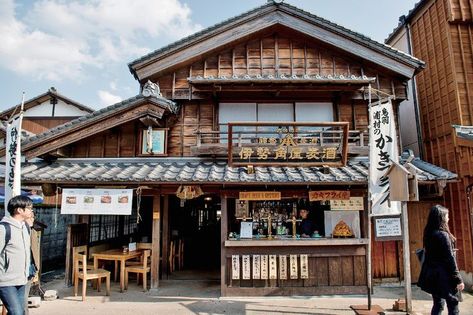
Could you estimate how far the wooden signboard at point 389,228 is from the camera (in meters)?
8.29

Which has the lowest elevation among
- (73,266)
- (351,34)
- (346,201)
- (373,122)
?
(73,266)

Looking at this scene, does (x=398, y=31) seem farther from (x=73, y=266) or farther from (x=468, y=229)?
(x=73, y=266)

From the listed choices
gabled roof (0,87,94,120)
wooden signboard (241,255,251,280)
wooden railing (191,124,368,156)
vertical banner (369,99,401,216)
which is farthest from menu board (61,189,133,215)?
gabled roof (0,87,94,120)

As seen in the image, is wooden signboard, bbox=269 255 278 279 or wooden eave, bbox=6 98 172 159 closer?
wooden signboard, bbox=269 255 278 279

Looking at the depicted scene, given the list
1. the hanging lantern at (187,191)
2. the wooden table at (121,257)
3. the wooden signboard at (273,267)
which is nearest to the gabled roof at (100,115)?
the hanging lantern at (187,191)

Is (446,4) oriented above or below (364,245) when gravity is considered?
above

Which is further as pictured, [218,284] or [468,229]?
[218,284]

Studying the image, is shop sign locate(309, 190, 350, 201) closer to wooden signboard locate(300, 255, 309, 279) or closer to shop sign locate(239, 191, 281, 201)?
shop sign locate(239, 191, 281, 201)

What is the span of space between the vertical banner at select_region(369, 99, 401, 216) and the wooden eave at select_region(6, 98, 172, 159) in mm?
6131

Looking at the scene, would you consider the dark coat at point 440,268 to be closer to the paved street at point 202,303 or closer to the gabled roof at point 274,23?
the paved street at point 202,303

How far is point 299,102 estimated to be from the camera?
1124cm

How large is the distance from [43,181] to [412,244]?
1132 cm

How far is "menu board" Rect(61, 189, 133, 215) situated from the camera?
902 cm

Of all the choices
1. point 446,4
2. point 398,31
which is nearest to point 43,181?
point 446,4
